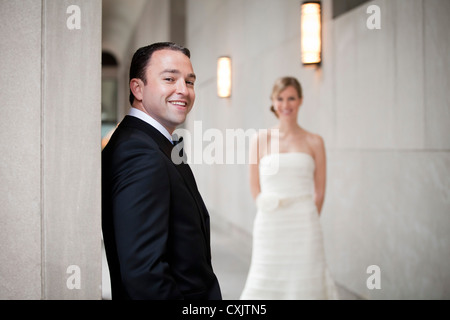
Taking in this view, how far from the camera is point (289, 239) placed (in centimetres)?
408

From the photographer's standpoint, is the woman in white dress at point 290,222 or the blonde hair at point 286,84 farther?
the blonde hair at point 286,84

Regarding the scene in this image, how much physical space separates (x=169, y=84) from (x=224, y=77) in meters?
6.28

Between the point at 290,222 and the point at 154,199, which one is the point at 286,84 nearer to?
the point at 290,222

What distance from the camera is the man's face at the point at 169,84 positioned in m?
1.47

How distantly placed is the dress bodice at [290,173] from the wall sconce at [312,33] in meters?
1.05

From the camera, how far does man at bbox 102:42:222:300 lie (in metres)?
1.33

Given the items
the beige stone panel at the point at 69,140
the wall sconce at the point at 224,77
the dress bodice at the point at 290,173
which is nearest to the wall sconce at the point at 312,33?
the dress bodice at the point at 290,173

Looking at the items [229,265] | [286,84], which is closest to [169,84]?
[286,84]

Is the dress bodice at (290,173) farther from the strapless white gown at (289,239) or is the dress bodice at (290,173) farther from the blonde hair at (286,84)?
the blonde hair at (286,84)

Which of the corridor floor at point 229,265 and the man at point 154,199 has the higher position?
the man at point 154,199

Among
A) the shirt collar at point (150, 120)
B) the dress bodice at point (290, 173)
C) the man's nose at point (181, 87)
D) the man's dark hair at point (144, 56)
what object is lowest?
the dress bodice at point (290, 173)

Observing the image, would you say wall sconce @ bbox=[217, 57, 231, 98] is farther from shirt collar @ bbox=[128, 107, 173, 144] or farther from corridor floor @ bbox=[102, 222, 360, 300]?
shirt collar @ bbox=[128, 107, 173, 144]

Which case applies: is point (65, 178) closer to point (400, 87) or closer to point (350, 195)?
point (400, 87)

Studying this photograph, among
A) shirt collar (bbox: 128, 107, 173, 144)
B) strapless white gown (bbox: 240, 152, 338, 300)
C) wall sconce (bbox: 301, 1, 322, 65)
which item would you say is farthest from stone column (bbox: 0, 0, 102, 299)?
wall sconce (bbox: 301, 1, 322, 65)
